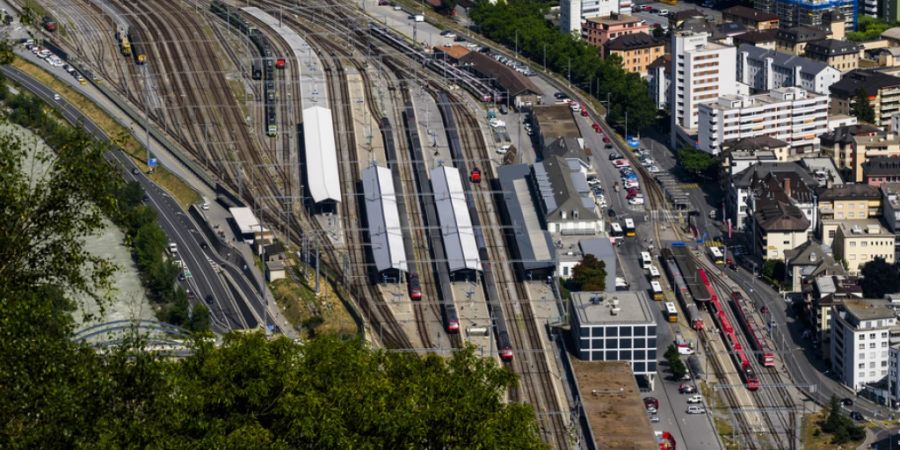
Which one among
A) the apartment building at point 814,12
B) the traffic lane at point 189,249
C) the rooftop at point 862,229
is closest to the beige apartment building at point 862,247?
the rooftop at point 862,229

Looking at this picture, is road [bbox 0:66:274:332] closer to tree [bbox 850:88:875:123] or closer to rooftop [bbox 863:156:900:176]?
rooftop [bbox 863:156:900:176]

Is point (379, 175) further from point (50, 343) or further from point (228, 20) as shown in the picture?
point (50, 343)

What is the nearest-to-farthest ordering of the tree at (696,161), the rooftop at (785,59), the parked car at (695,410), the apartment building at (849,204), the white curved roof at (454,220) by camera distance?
the parked car at (695,410)
the white curved roof at (454,220)
the apartment building at (849,204)
the tree at (696,161)
the rooftop at (785,59)

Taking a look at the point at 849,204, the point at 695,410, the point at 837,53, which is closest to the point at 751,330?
the point at 695,410

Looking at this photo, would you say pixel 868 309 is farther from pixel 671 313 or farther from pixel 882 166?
pixel 882 166

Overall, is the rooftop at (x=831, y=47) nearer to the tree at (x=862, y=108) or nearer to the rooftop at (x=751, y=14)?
the tree at (x=862, y=108)

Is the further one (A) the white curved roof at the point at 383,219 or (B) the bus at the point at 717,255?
(B) the bus at the point at 717,255
